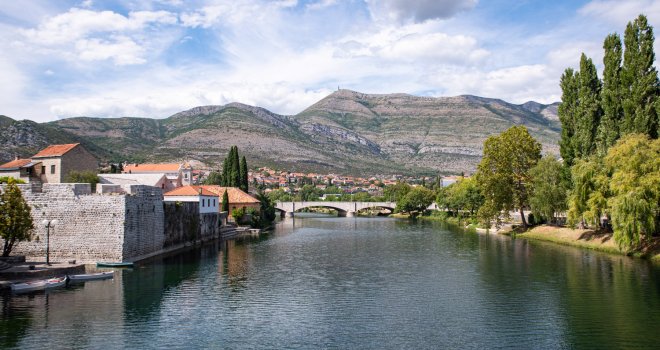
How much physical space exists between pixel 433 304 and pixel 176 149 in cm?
16855

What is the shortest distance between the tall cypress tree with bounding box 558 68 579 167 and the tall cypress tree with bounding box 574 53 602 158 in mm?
1401

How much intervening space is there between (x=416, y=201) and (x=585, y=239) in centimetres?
6656

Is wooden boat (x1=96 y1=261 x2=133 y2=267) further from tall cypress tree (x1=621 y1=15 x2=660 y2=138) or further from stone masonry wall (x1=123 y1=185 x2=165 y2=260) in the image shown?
tall cypress tree (x1=621 y1=15 x2=660 y2=138)

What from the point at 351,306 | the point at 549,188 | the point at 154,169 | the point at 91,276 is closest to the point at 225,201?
the point at 154,169

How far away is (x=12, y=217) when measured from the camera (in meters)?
28.3

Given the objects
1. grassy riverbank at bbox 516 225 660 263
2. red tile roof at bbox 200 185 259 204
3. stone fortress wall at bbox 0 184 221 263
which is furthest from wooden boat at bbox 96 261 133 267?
red tile roof at bbox 200 185 259 204

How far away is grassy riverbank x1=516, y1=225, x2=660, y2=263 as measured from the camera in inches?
1501

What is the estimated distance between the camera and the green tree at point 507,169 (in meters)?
60.0

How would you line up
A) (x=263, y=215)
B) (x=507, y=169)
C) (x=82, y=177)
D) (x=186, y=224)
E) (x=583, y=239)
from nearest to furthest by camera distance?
(x=186, y=224) → (x=583, y=239) → (x=82, y=177) → (x=507, y=169) → (x=263, y=215)

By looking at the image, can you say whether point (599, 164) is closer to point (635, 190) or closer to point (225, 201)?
point (635, 190)

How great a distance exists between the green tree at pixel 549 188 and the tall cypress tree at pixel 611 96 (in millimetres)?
8380

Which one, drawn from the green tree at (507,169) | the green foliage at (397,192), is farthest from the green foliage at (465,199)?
the green foliage at (397,192)

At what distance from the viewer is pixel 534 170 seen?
184 ft

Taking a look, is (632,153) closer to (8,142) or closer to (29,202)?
(29,202)
